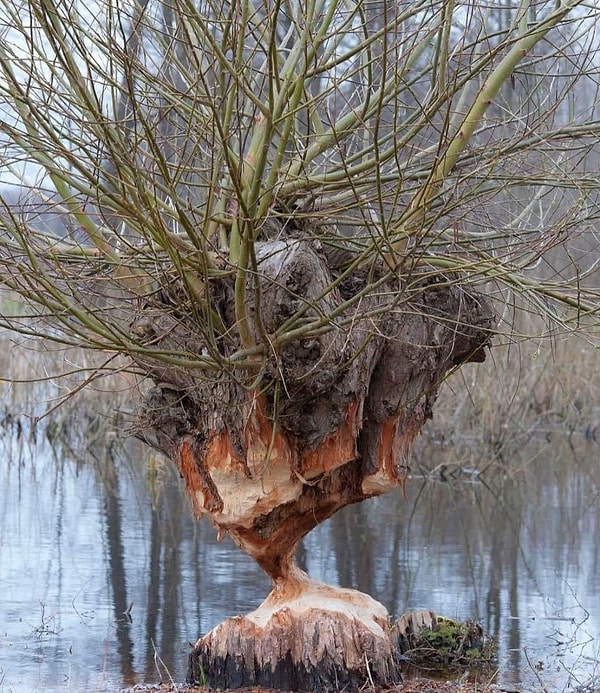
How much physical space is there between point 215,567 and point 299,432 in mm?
4497

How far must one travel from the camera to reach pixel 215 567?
10000 mm

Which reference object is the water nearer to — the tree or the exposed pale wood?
the exposed pale wood

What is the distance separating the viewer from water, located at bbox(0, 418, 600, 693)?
7.16 m

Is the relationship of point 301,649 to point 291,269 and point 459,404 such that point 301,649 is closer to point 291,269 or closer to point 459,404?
point 291,269

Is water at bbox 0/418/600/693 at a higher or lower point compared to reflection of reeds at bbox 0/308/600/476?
lower

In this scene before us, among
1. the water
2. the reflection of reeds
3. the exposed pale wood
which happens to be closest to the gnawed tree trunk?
the exposed pale wood

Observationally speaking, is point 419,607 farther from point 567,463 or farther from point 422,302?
point 567,463

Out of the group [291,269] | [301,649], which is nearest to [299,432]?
[291,269]

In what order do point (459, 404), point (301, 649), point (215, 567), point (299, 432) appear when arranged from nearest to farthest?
point (299, 432)
point (301, 649)
point (215, 567)
point (459, 404)

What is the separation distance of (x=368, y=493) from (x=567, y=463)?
12252mm

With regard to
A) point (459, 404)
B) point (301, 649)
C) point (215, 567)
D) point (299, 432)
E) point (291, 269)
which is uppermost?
point (459, 404)

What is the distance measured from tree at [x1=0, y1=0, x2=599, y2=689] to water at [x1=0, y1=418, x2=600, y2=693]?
1.08 m

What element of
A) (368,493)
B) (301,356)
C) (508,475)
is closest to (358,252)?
(301,356)

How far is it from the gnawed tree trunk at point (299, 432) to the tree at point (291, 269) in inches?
0.5
